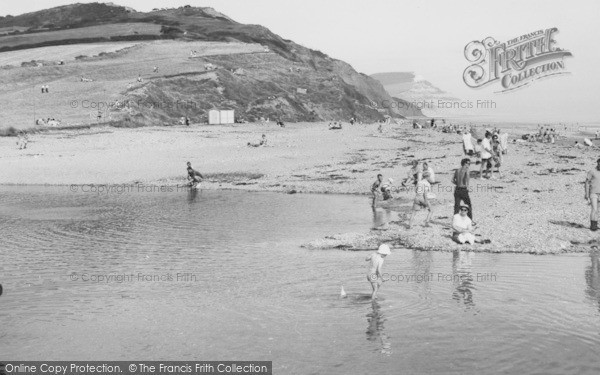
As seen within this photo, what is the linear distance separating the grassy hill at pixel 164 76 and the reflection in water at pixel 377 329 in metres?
58.2

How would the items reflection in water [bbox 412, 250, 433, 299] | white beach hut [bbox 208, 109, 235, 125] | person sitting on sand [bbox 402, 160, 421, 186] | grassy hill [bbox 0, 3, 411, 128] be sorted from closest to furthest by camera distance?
reflection in water [bbox 412, 250, 433, 299] < person sitting on sand [bbox 402, 160, 421, 186] < grassy hill [bbox 0, 3, 411, 128] < white beach hut [bbox 208, 109, 235, 125]

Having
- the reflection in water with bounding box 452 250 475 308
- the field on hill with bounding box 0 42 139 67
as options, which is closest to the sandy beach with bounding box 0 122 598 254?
the reflection in water with bounding box 452 250 475 308

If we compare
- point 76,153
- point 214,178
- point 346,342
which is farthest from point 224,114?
point 346,342

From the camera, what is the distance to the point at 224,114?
80.4m

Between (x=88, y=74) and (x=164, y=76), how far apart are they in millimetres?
11739

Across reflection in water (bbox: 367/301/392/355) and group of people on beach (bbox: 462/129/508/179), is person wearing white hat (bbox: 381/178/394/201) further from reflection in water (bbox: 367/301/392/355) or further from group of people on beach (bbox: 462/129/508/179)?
reflection in water (bbox: 367/301/392/355)

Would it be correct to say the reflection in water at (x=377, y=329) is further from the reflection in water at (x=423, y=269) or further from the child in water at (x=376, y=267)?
the reflection in water at (x=423, y=269)

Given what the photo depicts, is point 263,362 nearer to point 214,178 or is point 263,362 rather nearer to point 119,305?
point 119,305

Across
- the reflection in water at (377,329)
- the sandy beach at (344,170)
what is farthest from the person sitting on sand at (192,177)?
the reflection in water at (377,329)

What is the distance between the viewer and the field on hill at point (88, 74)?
239 ft

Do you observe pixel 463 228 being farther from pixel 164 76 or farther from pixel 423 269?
pixel 164 76

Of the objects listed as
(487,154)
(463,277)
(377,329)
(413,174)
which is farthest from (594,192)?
(487,154)

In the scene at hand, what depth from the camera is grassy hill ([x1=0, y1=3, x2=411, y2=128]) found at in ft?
253

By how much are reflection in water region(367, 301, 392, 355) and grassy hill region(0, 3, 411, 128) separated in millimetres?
58169
